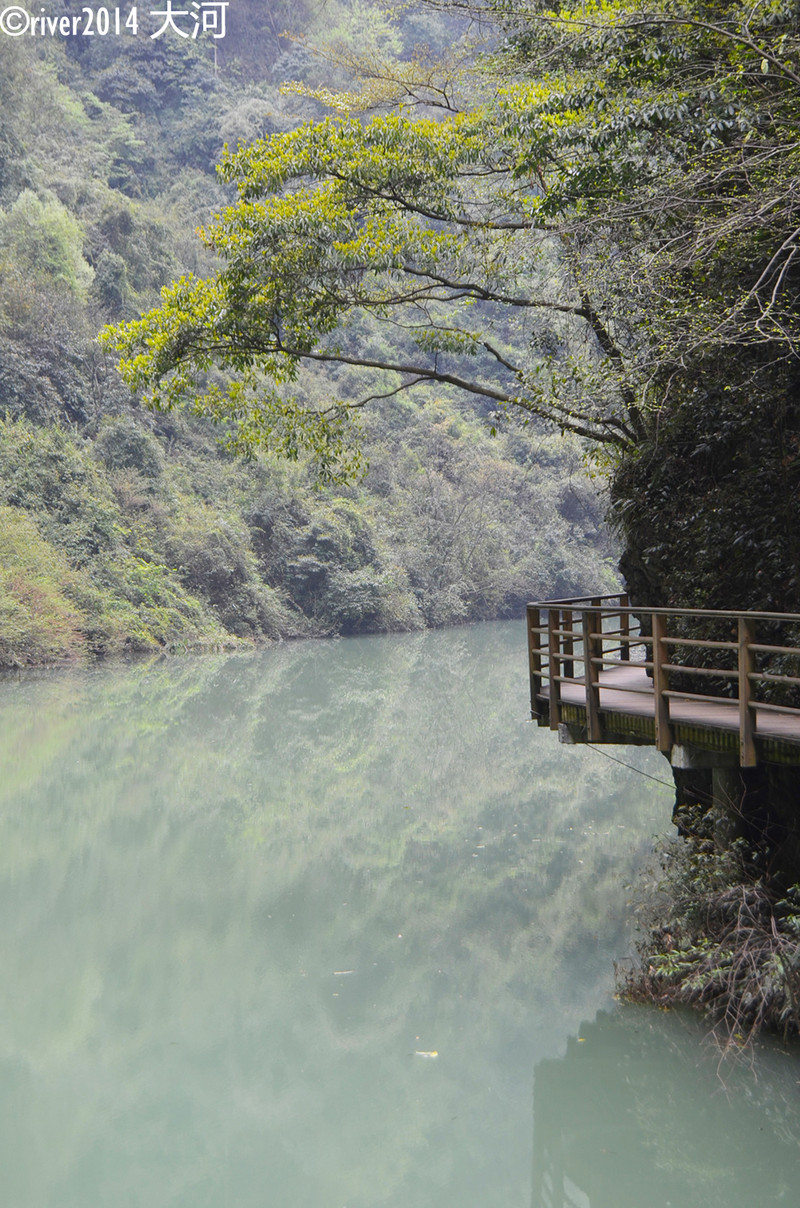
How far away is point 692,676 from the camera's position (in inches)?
310

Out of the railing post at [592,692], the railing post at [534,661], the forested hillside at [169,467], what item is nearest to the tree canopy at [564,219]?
the railing post at [534,661]

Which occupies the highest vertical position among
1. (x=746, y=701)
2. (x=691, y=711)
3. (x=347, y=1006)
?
(x=746, y=701)

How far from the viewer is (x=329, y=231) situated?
366 inches

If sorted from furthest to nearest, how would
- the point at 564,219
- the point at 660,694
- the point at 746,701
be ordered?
the point at 564,219
the point at 660,694
the point at 746,701

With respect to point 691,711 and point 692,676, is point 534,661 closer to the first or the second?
point 692,676

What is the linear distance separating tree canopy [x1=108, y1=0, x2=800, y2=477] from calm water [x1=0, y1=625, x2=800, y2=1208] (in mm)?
4094

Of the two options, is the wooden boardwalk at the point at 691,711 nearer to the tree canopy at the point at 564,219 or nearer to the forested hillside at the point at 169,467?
the tree canopy at the point at 564,219

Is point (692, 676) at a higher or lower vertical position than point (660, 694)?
lower

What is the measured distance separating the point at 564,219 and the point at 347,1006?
6.32 metres

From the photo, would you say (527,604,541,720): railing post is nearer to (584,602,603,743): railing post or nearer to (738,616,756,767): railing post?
(584,602,603,743): railing post

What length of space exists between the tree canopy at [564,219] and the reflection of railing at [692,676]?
1.74 m

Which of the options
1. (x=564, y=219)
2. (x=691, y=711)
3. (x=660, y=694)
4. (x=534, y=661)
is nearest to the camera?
(x=660, y=694)

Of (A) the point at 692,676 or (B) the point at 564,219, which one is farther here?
(B) the point at 564,219

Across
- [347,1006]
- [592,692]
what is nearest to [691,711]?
[592,692]
